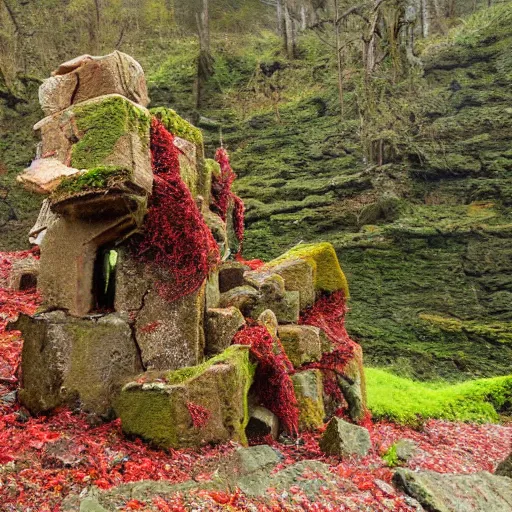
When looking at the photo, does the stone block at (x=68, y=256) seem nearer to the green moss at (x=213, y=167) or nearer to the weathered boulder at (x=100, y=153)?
the weathered boulder at (x=100, y=153)

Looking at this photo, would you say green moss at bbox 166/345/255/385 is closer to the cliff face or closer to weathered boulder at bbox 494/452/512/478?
weathered boulder at bbox 494/452/512/478

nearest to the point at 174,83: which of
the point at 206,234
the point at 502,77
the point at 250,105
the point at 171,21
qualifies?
the point at 250,105

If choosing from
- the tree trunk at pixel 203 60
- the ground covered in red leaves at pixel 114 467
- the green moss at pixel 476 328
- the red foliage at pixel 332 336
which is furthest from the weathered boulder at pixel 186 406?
the tree trunk at pixel 203 60

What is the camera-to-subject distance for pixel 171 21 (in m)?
30.6

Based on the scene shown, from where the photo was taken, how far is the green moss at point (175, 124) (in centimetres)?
641

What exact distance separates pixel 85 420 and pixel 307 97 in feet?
78.9

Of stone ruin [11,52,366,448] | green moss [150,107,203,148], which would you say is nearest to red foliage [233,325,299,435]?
stone ruin [11,52,366,448]

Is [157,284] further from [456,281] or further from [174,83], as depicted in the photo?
[174,83]

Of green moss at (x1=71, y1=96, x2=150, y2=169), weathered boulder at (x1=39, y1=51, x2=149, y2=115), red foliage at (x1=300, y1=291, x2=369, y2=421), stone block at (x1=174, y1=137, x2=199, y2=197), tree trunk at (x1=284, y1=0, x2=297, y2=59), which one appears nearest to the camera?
green moss at (x1=71, y1=96, x2=150, y2=169)

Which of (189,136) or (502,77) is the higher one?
(502,77)

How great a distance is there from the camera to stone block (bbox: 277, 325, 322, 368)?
6973mm

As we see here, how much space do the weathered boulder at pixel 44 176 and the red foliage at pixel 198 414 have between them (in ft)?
9.01

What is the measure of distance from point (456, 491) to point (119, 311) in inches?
167

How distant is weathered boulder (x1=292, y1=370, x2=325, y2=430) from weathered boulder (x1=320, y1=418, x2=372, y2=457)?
0.81 m
